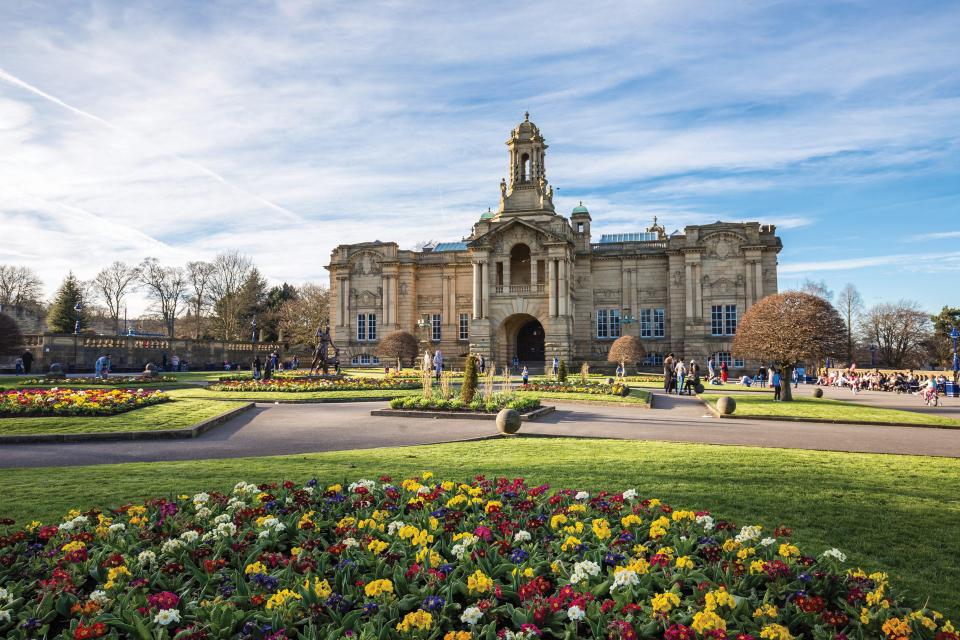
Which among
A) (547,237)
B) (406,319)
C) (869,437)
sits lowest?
(869,437)

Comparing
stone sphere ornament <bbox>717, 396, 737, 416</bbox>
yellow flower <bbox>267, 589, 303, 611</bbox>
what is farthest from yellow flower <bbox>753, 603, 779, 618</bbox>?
stone sphere ornament <bbox>717, 396, 737, 416</bbox>

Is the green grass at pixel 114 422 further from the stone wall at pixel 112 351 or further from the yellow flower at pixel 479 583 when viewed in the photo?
the stone wall at pixel 112 351

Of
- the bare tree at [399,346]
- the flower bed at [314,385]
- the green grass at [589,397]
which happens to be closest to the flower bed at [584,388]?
the green grass at [589,397]

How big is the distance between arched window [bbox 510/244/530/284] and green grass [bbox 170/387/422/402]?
31.0 meters

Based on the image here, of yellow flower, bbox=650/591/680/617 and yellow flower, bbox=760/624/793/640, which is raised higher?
yellow flower, bbox=650/591/680/617

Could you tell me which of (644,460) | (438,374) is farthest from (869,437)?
(438,374)

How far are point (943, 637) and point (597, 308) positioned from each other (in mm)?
53096

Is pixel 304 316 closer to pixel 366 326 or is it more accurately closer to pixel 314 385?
pixel 366 326

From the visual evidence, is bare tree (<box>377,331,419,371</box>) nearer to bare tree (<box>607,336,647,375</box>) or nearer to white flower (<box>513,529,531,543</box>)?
bare tree (<box>607,336,647,375</box>)

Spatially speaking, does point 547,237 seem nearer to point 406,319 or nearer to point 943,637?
point 406,319

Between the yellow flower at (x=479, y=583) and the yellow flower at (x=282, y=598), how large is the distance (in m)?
1.34

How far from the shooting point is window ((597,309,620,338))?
5572 cm

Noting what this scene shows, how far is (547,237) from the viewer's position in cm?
5234

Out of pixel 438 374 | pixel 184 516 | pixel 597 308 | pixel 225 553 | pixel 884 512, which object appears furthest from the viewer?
pixel 597 308
